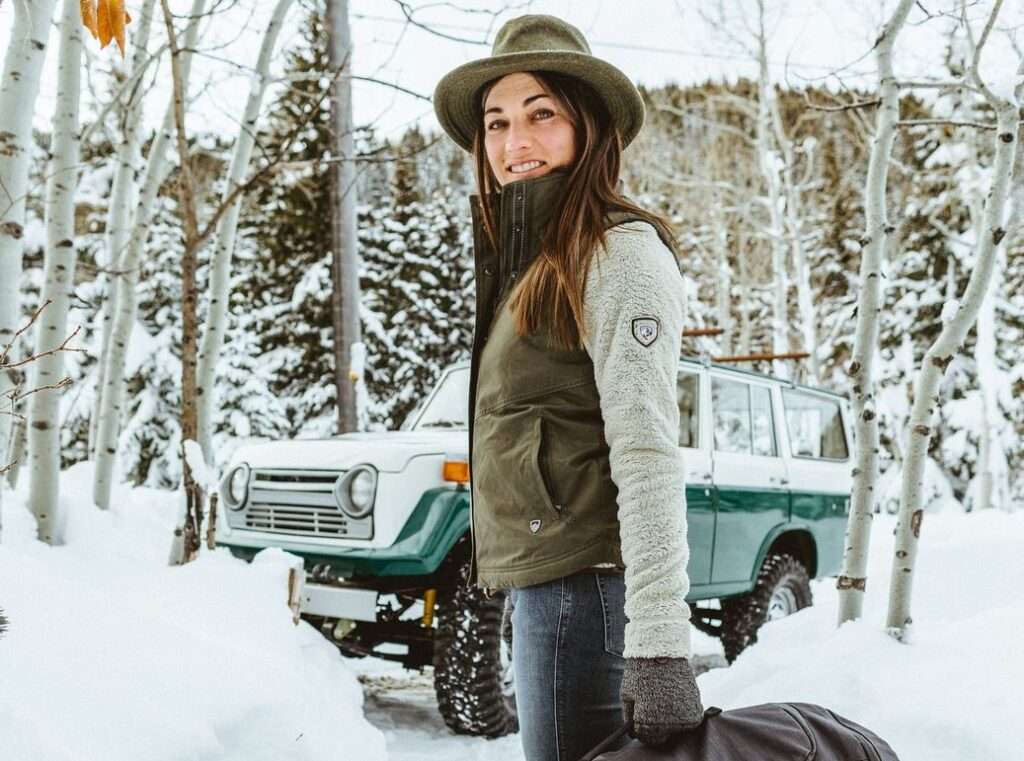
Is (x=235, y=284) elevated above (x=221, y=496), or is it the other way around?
(x=235, y=284)

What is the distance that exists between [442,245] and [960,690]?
1992cm

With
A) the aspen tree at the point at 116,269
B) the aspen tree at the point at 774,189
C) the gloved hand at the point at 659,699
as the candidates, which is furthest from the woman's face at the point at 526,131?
the aspen tree at the point at 774,189

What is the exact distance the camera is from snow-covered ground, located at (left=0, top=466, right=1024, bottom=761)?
237 centimetres

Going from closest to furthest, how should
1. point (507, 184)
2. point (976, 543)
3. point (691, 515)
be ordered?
1. point (507, 184)
2. point (691, 515)
3. point (976, 543)

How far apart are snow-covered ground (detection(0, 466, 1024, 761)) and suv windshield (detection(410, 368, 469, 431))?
55.2 inches

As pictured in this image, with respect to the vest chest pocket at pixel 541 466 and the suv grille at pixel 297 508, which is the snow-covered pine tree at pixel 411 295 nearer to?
the suv grille at pixel 297 508

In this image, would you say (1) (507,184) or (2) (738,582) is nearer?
(1) (507,184)

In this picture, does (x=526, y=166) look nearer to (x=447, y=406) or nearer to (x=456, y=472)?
(x=456, y=472)

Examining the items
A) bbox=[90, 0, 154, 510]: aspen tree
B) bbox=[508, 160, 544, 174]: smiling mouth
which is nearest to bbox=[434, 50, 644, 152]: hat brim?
bbox=[508, 160, 544, 174]: smiling mouth

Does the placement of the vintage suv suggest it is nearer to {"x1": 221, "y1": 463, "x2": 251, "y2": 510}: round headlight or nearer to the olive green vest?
{"x1": 221, "y1": 463, "x2": 251, "y2": 510}: round headlight

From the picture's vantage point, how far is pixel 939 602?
5945mm

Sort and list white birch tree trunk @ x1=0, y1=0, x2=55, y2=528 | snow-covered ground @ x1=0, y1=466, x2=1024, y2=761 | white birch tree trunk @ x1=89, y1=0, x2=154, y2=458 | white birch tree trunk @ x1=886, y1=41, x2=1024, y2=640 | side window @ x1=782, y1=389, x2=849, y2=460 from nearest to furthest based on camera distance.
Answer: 1. snow-covered ground @ x1=0, y1=466, x2=1024, y2=761
2. white birch tree trunk @ x1=886, y1=41, x2=1024, y2=640
3. white birch tree trunk @ x1=0, y1=0, x2=55, y2=528
4. side window @ x1=782, y1=389, x2=849, y2=460
5. white birch tree trunk @ x1=89, y1=0, x2=154, y2=458

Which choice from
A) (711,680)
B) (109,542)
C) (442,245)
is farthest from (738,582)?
(442,245)

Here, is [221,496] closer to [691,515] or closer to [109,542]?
[109,542]
